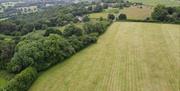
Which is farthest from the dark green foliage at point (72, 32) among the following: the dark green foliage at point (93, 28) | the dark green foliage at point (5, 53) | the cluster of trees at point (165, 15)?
the cluster of trees at point (165, 15)

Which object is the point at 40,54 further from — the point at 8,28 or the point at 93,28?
the point at 8,28

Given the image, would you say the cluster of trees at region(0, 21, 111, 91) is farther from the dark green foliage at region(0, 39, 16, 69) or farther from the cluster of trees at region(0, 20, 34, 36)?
the cluster of trees at region(0, 20, 34, 36)

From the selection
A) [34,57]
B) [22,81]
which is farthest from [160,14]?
[22,81]

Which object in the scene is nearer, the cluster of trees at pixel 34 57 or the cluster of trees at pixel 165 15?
the cluster of trees at pixel 34 57

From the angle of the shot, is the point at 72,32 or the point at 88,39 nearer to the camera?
the point at 88,39

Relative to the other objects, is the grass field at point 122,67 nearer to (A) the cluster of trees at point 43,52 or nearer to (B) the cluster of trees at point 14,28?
(A) the cluster of trees at point 43,52

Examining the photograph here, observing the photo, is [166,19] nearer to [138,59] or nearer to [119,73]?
[138,59]

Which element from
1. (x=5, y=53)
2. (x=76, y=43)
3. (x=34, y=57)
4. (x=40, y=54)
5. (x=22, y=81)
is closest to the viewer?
(x=22, y=81)
